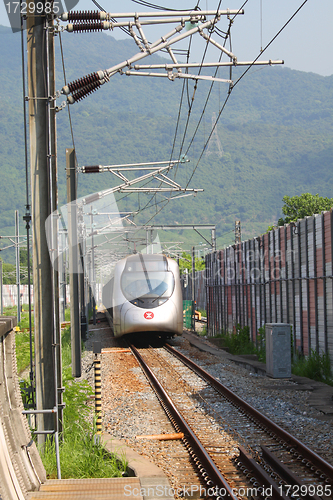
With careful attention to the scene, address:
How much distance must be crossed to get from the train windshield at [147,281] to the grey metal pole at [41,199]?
11.6 metres

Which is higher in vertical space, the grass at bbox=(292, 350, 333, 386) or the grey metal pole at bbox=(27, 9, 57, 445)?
the grey metal pole at bbox=(27, 9, 57, 445)

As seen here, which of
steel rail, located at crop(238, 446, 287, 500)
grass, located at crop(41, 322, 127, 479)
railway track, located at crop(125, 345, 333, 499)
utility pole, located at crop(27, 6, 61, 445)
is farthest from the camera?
utility pole, located at crop(27, 6, 61, 445)

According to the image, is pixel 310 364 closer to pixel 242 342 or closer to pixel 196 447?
pixel 196 447

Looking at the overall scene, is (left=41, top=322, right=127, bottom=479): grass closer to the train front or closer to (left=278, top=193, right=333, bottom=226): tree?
the train front

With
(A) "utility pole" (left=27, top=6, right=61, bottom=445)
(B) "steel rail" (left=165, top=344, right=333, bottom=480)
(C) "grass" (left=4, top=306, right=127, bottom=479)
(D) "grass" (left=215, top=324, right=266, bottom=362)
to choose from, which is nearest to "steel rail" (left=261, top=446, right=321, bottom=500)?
(B) "steel rail" (left=165, top=344, right=333, bottom=480)

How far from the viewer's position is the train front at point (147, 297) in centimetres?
1842

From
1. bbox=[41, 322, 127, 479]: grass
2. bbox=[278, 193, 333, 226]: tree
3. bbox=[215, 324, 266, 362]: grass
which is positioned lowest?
bbox=[215, 324, 266, 362]: grass

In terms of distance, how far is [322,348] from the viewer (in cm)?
1234

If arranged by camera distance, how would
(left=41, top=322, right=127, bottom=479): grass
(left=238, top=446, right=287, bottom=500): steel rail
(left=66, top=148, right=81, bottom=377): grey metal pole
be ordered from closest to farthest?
(left=238, top=446, right=287, bottom=500): steel rail → (left=41, top=322, right=127, bottom=479): grass → (left=66, top=148, right=81, bottom=377): grey metal pole

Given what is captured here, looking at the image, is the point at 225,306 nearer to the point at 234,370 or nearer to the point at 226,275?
the point at 226,275

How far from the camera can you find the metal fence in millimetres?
12156

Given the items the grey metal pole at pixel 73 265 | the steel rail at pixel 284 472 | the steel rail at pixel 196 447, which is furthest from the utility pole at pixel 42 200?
the grey metal pole at pixel 73 265

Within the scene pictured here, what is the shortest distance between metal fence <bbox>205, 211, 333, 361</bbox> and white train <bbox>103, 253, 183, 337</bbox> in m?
2.45

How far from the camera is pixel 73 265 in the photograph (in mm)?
10859
